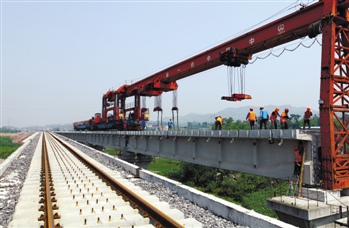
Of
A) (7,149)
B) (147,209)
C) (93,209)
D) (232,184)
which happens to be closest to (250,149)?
(147,209)

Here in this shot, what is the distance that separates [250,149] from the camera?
12.9 metres

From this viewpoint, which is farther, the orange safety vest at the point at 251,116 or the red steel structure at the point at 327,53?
the orange safety vest at the point at 251,116

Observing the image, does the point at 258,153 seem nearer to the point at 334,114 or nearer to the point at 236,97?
the point at 334,114

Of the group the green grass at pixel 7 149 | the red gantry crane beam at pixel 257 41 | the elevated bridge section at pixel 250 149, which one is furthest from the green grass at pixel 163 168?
the elevated bridge section at pixel 250 149

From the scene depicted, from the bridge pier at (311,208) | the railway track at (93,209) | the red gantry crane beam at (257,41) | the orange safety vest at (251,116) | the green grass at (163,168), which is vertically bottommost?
the green grass at (163,168)

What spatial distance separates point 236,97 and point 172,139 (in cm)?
579

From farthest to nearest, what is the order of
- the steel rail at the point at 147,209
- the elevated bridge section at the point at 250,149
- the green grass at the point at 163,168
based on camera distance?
the green grass at the point at 163,168
the elevated bridge section at the point at 250,149
the steel rail at the point at 147,209

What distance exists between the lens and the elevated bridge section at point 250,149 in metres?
10.2

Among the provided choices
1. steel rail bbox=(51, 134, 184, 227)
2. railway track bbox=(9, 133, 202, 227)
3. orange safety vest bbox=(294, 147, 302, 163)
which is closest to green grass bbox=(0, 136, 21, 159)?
railway track bbox=(9, 133, 202, 227)

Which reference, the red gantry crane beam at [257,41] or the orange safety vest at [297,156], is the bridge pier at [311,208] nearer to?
the orange safety vest at [297,156]

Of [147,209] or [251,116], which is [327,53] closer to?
[251,116]

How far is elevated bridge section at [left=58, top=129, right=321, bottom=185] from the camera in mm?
10203

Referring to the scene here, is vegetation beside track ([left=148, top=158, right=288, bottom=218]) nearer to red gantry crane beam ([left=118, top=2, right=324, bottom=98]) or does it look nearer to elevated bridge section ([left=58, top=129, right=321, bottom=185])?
elevated bridge section ([left=58, top=129, right=321, bottom=185])

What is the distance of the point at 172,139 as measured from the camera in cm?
2023
